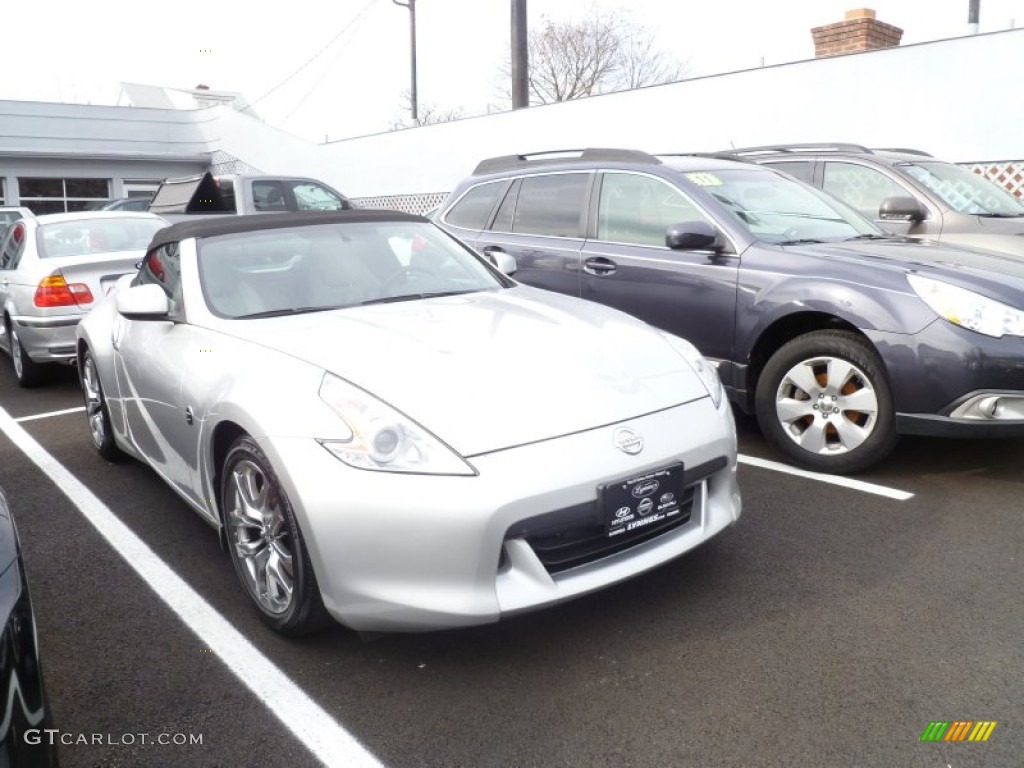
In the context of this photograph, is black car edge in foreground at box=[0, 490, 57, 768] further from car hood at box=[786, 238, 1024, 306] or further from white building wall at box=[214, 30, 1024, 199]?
white building wall at box=[214, 30, 1024, 199]

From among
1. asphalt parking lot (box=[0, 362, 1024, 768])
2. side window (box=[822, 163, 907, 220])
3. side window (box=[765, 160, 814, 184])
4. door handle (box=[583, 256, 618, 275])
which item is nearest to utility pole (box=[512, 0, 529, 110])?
side window (box=[765, 160, 814, 184])

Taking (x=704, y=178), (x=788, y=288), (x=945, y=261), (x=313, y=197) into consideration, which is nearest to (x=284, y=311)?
(x=788, y=288)

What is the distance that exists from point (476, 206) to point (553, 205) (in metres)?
0.78

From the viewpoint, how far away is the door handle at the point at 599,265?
5395 mm

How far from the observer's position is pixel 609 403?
2863 millimetres

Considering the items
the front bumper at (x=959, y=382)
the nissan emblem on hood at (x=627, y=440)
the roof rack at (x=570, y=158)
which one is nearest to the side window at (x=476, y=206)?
the roof rack at (x=570, y=158)

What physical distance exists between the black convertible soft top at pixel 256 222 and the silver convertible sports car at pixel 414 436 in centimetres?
13

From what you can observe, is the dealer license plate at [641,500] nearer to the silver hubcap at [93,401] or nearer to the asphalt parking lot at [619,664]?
the asphalt parking lot at [619,664]

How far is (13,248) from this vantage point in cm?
787

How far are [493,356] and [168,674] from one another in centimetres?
146

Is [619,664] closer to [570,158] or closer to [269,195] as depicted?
[570,158]

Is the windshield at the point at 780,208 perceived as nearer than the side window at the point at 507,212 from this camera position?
Yes

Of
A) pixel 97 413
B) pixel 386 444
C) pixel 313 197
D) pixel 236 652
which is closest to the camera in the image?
pixel 386 444

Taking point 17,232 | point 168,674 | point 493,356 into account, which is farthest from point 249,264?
point 17,232
